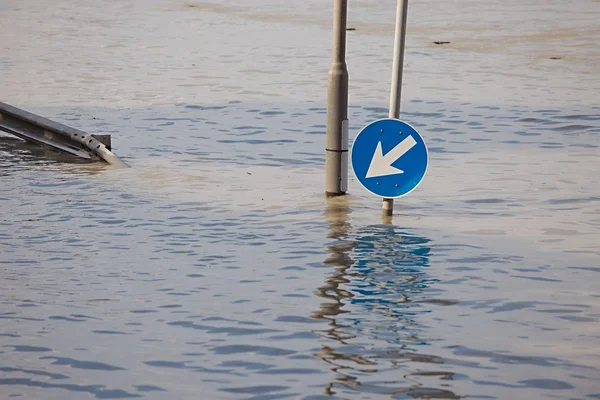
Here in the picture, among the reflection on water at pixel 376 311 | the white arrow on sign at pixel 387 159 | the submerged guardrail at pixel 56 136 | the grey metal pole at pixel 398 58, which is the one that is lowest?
the reflection on water at pixel 376 311

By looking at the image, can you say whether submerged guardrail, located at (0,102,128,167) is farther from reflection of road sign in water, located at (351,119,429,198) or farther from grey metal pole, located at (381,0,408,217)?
grey metal pole, located at (381,0,408,217)

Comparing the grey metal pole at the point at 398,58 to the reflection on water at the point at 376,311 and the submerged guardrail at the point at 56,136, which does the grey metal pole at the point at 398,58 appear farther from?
the submerged guardrail at the point at 56,136

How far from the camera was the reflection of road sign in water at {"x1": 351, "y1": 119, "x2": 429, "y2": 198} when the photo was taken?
10867mm

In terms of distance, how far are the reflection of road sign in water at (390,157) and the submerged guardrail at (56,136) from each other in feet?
15.1

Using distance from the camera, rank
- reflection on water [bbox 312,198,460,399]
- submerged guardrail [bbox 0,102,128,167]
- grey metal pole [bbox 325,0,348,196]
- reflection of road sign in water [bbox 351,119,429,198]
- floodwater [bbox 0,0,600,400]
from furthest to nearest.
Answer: submerged guardrail [bbox 0,102,128,167]
grey metal pole [bbox 325,0,348,196]
reflection of road sign in water [bbox 351,119,429,198]
floodwater [bbox 0,0,600,400]
reflection on water [bbox 312,198,460,399]

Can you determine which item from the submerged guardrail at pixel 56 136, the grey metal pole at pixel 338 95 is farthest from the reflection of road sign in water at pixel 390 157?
the submerged guardrail at pixel 56 136

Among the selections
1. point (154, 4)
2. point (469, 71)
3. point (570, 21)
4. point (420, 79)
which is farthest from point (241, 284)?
point (154, 4)

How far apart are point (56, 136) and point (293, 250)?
20.6 feet

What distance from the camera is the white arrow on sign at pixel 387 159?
10.9 meters

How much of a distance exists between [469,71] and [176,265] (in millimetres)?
16571

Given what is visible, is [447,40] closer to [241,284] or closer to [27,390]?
[241,284]

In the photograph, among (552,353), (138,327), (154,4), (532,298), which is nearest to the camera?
(552,353)

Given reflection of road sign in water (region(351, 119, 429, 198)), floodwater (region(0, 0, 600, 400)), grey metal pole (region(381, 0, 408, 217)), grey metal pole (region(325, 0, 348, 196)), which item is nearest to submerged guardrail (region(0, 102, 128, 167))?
floodwater (region(0, 0, 600, 400))

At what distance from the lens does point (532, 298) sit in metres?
8.98
